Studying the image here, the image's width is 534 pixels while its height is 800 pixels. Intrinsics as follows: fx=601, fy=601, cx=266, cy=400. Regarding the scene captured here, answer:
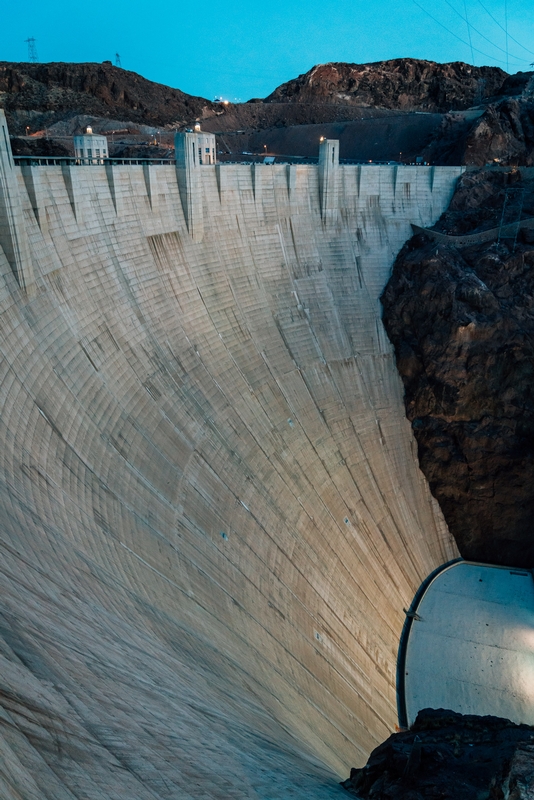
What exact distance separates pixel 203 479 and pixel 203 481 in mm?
79

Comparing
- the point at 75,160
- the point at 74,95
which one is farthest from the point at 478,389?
the point at 74,95

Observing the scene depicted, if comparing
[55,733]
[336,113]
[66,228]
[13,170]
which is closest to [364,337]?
[66,228]

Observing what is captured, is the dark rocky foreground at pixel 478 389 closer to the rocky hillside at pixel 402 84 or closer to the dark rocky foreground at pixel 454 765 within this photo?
the dark rocky foreground at pixel 454 765

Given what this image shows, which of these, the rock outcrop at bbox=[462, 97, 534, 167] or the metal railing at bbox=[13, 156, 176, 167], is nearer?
the metal railing at bbox=[13, 156, 176, 167]

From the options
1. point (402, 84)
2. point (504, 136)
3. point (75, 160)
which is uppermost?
point (402, 84)

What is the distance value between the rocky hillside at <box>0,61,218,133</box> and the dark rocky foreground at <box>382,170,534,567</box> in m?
48.9

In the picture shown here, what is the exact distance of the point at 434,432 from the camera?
3127 cm

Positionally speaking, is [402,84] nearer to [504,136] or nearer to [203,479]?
[504,136]

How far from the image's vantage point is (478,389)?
30844mm

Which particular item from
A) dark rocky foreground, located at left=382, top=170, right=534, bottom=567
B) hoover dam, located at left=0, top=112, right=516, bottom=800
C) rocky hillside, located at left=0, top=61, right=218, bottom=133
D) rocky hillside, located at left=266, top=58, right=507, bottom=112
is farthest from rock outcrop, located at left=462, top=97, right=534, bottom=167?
rocky hillside, located at left=0, top=61, right=218, bottom=133

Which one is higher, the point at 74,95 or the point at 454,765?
the point at 74,95

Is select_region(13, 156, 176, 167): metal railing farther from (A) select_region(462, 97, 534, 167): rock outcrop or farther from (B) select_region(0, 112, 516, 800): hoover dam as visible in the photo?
(A) select_region(462, 97, 534, 167): rock outcrop

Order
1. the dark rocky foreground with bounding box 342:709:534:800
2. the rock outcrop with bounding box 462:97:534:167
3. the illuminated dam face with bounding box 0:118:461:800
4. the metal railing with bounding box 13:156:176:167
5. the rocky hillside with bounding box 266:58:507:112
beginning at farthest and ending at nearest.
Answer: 1. the rocky hillside with bounding box 266:58:507:112
2. the rock outcrop with bounding box 462:97:534:167
3. the metal railing with bounding box 13:156:176:167
4. the dark rocky foreground with bounding box 342:709:534:800
5. the illuminated dam face with bounding box 0:118:461:800

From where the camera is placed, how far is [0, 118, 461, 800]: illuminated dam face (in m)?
9.89
